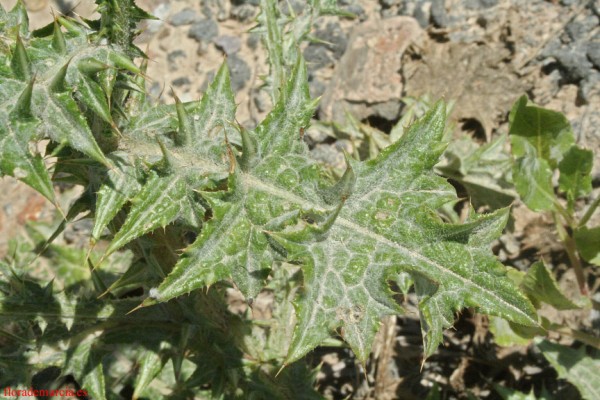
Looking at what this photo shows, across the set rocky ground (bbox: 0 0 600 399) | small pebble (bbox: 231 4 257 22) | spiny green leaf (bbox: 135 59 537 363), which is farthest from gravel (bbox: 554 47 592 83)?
small pebble (bbox: 231 4 257 22)

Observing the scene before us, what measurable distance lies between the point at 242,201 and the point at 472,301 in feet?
2.96

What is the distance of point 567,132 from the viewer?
3289mm

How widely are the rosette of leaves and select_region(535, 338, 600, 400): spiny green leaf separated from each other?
1261 millimetres

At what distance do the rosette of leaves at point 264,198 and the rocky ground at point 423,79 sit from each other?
919 mm

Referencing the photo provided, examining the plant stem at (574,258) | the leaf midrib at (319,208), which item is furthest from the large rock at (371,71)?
the leaf midrib at (319,208)

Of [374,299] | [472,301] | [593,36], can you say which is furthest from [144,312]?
[593,36]

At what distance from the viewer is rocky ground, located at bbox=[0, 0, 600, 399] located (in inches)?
143

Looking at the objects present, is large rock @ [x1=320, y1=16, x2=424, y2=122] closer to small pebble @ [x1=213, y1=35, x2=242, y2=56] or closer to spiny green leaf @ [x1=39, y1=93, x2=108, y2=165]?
small pebble @ [x1=213, y1=35, x2=242, y2=56]

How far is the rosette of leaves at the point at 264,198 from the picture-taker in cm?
199

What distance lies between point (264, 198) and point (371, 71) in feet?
8.23

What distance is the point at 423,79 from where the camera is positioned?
4.29 metres

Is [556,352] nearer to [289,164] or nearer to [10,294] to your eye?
[289,164]

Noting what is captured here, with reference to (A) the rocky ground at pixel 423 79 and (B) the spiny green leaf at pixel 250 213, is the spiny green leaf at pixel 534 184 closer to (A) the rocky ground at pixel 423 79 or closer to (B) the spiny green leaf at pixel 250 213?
(A) the rocky ground at pixel 423 79

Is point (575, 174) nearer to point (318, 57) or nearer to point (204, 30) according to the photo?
point (318, 57)
